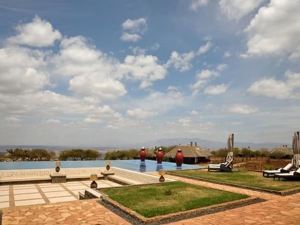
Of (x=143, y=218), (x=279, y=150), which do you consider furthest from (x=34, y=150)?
(x=279, y=150)

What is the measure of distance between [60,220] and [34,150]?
73.4ft

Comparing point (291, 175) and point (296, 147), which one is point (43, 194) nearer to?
point (291, 175)

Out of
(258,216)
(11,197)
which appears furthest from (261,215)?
(11,197)

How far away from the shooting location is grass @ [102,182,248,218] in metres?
9.08

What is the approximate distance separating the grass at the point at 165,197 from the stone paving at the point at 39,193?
114 inches

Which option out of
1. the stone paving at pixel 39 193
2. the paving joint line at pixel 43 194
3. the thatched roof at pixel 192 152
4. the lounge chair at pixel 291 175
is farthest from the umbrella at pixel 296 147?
the paving joint line at pixel 43 194

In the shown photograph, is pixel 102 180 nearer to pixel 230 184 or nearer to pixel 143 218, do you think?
pixel 230 184

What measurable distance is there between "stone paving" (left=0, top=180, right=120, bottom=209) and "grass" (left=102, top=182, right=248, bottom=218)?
2.89m

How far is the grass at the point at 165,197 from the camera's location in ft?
29.8

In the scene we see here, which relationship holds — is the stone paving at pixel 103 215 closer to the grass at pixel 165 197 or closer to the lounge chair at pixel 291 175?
the grass at pixel 165 197

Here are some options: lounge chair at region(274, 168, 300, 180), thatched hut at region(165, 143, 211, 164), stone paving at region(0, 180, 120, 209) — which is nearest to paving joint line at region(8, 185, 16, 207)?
stone paving at region(0, 180, 120, 209)

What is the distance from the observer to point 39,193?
14062 mm

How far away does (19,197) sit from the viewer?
13180mm

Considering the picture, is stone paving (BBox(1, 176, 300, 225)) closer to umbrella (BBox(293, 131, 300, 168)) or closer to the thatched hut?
umbrella (BBox(293, 131, 300, 168))
